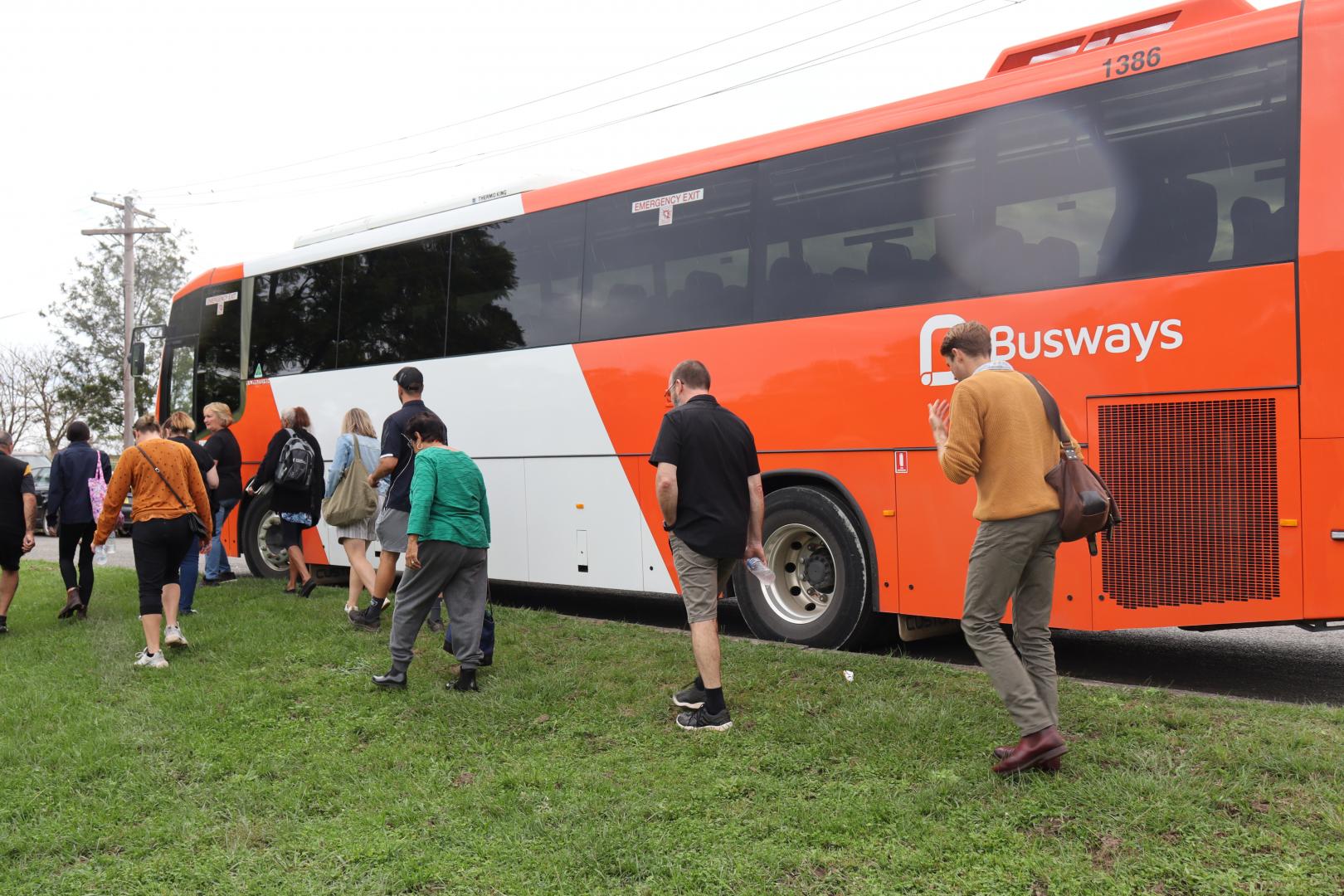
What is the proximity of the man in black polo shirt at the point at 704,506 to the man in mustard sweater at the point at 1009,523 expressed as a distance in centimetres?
129

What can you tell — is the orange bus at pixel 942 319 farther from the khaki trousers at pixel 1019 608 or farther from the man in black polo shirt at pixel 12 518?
the man in black polo shirt at pixel 12 518

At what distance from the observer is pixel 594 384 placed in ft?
28.7

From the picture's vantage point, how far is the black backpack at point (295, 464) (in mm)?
10008

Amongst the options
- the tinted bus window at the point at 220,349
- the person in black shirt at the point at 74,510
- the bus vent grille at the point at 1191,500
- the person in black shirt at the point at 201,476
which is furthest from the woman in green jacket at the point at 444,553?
the tinted bus window at the point at 220,349

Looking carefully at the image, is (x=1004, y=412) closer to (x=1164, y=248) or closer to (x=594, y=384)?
(x=1164, y=248)

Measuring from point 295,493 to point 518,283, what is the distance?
3.11 meters

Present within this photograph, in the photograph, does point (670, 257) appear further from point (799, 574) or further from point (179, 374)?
point (179, 374)

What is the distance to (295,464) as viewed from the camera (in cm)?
1001

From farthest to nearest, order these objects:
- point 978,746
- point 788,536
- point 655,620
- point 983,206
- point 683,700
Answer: point 655,620, point 788,536, point 983,206, point 683,700, point 978,746

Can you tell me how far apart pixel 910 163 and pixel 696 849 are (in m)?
4.80

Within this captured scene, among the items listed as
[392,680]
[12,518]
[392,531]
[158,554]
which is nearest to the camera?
[392,680]

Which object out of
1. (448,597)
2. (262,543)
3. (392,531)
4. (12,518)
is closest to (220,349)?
(262,543)

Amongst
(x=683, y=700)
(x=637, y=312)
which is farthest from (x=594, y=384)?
(x=683, y=700)

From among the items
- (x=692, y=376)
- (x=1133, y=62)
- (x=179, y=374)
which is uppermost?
(x=1133, y=62)
